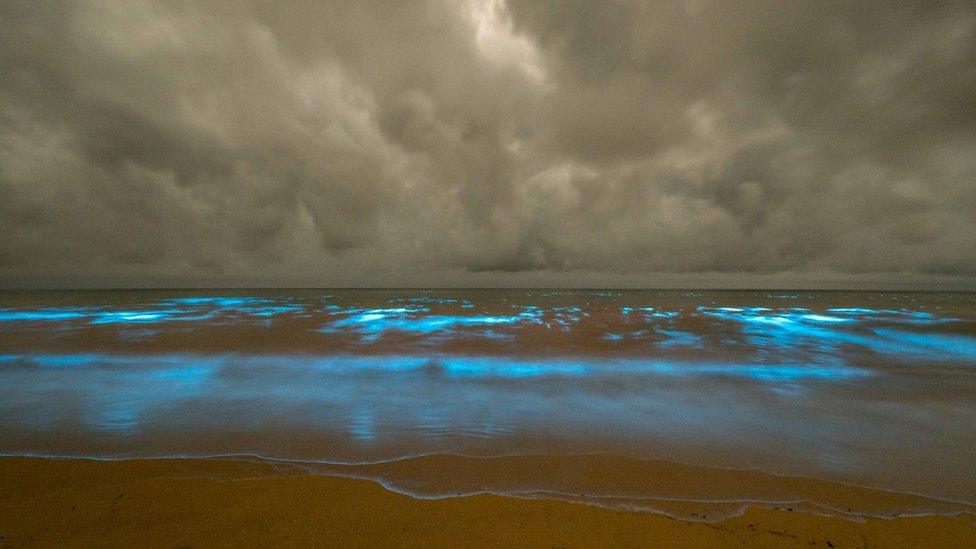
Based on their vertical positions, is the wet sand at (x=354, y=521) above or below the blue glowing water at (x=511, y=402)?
above

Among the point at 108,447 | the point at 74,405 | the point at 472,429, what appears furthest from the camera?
the point at 74,405

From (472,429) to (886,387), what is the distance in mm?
11158

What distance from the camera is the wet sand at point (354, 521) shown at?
3059mm

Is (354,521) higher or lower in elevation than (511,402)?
higher

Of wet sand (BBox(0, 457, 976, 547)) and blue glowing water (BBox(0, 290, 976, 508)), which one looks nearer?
wet sand (BBox(0, 457, 976, 547))

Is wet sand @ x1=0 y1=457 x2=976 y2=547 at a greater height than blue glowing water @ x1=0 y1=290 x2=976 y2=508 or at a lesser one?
greater

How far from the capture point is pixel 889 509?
12.0 ft

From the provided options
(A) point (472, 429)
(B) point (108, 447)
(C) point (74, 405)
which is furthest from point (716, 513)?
(C) point (74, 405)

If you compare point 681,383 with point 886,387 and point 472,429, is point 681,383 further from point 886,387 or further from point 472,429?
point 472,429

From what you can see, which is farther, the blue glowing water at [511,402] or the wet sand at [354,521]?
the blue glowing water at [511,402]

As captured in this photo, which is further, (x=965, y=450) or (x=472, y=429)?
(x=472, y=429)

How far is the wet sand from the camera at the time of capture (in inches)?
120

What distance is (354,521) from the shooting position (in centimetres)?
329

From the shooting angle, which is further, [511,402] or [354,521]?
[511,402]
